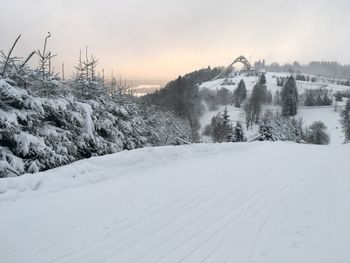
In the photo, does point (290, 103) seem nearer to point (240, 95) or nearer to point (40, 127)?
point (240, 95)

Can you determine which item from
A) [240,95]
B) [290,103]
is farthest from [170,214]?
[240,95]

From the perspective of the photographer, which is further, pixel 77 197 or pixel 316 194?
pixel 316 194

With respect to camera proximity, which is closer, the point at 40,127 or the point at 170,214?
the point at 170,214

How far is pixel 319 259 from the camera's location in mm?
5047

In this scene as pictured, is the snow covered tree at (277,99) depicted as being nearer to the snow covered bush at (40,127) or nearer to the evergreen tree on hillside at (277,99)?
the evergreen tree on hillside at (277,99)

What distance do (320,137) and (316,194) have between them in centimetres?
8046

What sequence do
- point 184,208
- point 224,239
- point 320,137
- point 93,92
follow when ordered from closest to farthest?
point 224,239 → point 184,208 → point 93,92 → point 320,137

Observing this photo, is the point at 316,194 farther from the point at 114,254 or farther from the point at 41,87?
the point at 41,87

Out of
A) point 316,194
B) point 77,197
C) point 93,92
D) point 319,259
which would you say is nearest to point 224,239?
point 319,259

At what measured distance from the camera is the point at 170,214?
673cm

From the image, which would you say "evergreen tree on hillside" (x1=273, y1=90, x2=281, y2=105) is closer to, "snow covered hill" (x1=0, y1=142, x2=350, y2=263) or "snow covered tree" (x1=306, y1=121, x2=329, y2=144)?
"snow covered tree" (x1=306, y1=121, x2=329, y2=144)

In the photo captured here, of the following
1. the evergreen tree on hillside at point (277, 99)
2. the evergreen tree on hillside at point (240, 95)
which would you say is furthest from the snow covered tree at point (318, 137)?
the evergreen tree on hillside at point (240, 95)

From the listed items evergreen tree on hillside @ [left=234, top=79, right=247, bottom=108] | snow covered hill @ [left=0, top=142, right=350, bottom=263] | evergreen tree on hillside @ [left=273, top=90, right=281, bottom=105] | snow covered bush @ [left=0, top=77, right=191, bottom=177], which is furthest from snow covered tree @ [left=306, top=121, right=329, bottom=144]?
snow covered hill @ [left=0, top=142, right=350, bottom=263]

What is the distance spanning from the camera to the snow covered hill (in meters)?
5.14
